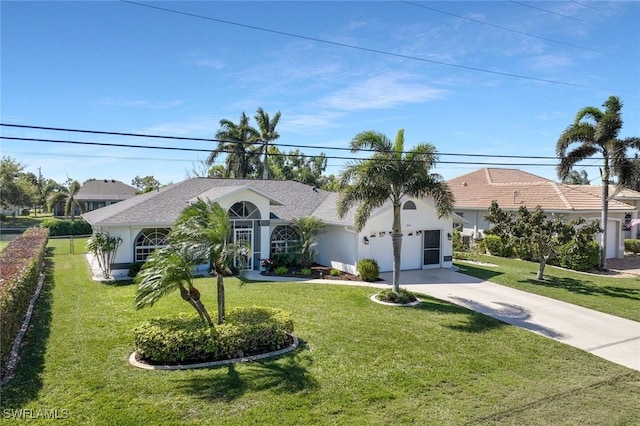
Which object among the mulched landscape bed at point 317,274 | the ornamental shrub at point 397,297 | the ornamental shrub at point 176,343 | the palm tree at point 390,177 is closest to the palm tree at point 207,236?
the ornamental shrub at point 176,343

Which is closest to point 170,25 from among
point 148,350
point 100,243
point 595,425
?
point 148,350

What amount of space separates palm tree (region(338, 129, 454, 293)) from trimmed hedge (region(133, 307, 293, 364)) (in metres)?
6.27

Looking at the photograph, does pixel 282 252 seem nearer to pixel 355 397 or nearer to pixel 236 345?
pixel 236 345

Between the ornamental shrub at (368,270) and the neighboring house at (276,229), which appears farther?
the neighboring house at (276,229)

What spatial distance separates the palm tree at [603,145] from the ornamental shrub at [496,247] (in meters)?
5.57

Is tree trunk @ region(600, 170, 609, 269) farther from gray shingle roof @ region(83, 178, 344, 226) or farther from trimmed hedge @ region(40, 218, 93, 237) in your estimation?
trimmed hedge @ region(40, 218, 93, 237)

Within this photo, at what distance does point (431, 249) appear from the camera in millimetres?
22031

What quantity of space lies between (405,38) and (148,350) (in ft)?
39.4

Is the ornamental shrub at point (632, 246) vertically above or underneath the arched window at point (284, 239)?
underneath

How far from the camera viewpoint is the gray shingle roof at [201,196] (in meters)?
19.3

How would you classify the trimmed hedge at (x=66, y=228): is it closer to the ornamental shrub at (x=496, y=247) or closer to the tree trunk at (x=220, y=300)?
the tree trunk at (x=220, y=300)

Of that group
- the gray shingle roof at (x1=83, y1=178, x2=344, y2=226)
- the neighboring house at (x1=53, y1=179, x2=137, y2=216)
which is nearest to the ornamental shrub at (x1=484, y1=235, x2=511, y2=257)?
the gray shingle roof at (x1=83, y1=178, x2=344, y2=226)

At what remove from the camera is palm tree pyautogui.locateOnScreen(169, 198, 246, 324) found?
31.6ft

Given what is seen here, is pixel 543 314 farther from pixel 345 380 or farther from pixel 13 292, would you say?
pixel 13 292
